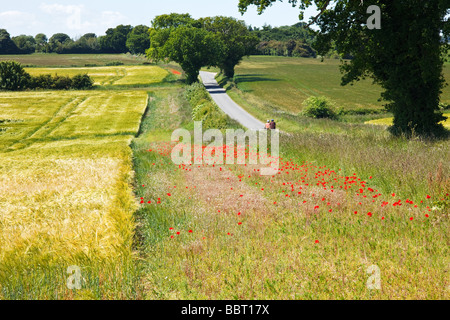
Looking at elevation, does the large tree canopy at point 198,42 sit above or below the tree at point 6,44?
below

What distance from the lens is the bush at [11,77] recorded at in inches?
2319

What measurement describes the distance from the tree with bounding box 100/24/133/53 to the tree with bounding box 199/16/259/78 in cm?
8938

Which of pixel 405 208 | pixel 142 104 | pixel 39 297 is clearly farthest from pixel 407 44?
pixel 142 104

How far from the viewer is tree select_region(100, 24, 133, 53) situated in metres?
171

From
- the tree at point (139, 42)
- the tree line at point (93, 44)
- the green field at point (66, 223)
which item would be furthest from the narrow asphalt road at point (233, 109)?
the tree line at point (93, 44)

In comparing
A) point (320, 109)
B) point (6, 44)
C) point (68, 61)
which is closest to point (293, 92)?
point (320, 109)

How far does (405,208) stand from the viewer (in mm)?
7332

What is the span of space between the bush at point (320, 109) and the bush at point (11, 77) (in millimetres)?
46020

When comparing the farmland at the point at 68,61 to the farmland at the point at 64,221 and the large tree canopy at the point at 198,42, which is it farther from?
the farmland at the point at 64,221

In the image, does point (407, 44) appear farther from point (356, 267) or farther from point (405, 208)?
point (356, 267)

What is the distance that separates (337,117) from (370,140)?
30262 mm

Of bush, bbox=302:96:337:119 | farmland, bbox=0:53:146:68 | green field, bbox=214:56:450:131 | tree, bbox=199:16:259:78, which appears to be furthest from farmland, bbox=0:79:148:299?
farmland, bbox=0:53:146:68

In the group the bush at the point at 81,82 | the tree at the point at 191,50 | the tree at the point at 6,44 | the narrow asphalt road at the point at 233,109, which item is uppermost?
the tree at the point at 6,44

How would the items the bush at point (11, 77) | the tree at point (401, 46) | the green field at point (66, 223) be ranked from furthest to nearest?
1. the bush at point (11, 77)
2. the tree at point (401, 46)
3. the green field at point (66, 223)
